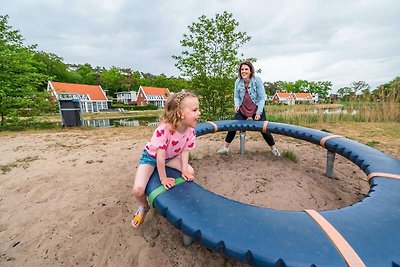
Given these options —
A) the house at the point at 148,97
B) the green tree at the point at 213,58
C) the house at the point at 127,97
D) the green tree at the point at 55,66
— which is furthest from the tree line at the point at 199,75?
the house at the point at 127,97

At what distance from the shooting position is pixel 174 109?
1780 mm

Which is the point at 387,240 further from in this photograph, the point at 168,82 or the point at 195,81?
the point at 168,82

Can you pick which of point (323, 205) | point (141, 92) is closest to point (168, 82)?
point (141, 92)

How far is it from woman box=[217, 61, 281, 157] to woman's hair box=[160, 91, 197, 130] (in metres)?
2.00

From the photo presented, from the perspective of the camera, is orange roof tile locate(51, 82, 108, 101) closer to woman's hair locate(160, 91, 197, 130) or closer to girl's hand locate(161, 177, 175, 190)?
woman's hair locate(160, 91, 197, 130)

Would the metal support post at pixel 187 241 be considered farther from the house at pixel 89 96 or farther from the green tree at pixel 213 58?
the house at pixel 89 96

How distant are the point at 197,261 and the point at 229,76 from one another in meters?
6.03

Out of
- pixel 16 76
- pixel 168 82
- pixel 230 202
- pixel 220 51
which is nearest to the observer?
pixel 230 202

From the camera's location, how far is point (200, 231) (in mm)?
1213

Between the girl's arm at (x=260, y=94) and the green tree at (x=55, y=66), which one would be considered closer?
the girl's arm at (x=260, y=94)

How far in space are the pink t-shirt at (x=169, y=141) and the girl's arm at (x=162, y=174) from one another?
0.20 feet

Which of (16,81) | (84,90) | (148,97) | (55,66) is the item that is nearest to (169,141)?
(16,81)

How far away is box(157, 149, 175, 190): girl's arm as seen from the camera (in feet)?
5.47

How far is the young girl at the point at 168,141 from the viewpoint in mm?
1760
